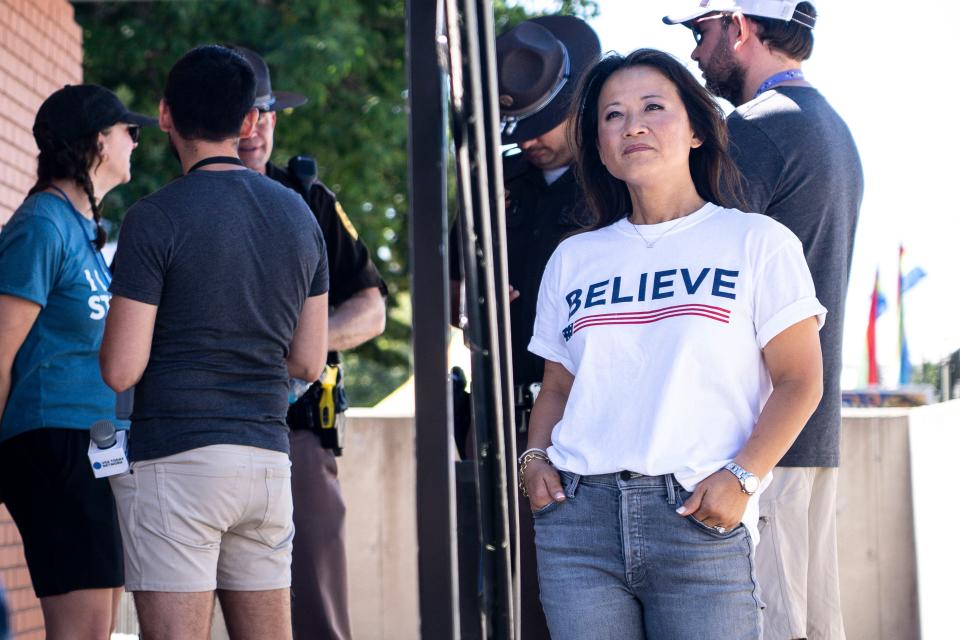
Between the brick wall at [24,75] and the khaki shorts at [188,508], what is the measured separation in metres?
3.00

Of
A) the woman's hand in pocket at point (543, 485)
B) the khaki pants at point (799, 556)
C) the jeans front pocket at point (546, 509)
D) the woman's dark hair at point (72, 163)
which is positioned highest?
the woman's dark hair at point (72, 163)

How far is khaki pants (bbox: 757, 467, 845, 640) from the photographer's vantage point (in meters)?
2.81

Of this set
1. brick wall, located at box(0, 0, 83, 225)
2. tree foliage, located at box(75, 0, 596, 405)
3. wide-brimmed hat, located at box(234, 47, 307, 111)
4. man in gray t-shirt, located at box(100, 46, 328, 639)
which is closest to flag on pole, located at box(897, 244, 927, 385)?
tree foliage, located at box(75, 0, 596, 405)

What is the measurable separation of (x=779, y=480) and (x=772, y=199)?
0.64 m

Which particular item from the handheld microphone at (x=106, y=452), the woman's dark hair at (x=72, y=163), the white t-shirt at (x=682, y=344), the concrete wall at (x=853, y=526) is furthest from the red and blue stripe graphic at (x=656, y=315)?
the concrete wall at (x=853, y=526)

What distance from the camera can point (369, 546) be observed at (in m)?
6.00

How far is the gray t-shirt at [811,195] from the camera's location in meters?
2.97

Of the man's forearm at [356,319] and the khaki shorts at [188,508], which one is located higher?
the man's forearm at [356,319]

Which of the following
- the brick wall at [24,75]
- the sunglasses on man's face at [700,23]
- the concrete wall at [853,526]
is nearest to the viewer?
the sunglasses on man's face at [700,23]

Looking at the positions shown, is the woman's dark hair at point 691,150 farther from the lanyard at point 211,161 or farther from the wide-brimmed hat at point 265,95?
the wide-brimmed hat at point 265,95

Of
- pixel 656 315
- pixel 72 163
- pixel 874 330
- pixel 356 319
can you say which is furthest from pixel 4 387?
pixel 874 330

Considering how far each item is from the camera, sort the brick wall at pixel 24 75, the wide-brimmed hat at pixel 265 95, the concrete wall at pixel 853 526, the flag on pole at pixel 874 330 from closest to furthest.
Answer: the wide-brimmed hat at pixel 265 95 < the brick wall at pixel 24 75 < the concrete wall at pixel 853 526 < the flag on pole at pixel 874 330

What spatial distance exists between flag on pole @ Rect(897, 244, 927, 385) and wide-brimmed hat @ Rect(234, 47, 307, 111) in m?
13.4

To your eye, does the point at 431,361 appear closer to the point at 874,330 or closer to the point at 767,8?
the point at 767,8
